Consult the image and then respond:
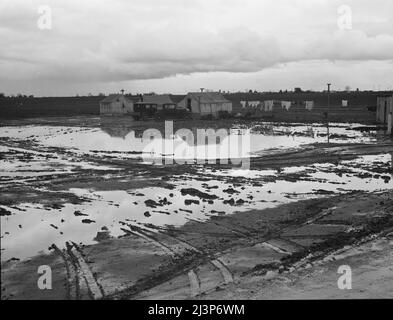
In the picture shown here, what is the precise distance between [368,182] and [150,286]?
1280cm

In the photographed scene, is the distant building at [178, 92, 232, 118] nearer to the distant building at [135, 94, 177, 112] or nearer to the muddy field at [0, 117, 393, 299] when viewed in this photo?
the distant building at [135, 94, 177, 112]

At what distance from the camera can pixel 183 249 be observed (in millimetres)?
10281

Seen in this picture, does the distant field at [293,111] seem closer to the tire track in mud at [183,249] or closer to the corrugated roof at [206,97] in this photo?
the corrugated roof at [206,97]

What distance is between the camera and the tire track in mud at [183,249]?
8.31 metres

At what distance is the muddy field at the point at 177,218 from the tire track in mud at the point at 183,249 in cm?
3

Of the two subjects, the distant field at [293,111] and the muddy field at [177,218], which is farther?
the distant field at [293,111]

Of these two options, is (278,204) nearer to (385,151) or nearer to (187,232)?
(187,232)

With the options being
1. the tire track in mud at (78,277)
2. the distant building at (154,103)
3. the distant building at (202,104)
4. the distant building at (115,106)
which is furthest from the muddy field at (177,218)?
the distant building at (115,106)

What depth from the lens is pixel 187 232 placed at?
11.6 m

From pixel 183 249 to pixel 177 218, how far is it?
8.85 feet

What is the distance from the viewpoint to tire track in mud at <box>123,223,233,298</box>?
8312mm

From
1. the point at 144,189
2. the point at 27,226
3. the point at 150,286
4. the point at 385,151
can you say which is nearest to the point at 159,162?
the point at 144,189

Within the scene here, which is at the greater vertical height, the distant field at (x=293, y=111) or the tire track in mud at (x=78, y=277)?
the distant field at (x=293, y=111)

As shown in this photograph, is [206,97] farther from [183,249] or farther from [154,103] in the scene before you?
[183,249]
